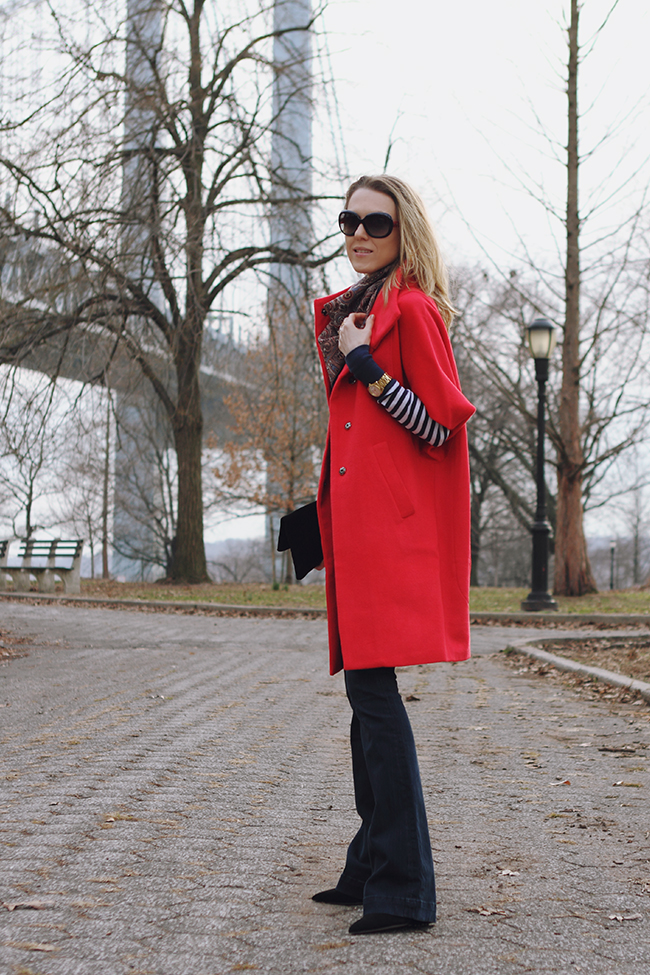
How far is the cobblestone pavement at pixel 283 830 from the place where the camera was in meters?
2.06

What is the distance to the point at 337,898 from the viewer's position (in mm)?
2352

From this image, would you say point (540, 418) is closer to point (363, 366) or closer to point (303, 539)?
point (303, 539)

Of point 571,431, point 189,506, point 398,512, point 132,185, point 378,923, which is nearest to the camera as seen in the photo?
point 378,923

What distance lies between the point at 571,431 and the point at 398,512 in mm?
15057

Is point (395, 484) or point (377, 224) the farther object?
point (377, 224)

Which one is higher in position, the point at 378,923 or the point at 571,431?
the point at 571,431

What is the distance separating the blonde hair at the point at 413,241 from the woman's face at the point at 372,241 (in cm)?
2

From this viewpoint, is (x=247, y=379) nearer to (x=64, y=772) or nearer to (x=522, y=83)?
(x=522, y=83)

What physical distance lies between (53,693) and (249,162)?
9.57 m

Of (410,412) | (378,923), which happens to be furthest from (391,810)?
(410,412)

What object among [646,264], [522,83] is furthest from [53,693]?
[646,264]

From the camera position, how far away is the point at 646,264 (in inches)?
733

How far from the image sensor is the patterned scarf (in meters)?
2.49

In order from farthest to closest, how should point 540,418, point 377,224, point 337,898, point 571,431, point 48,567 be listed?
point 48,567
point 571,431
point 540,418
point 377,224
point 337,898
